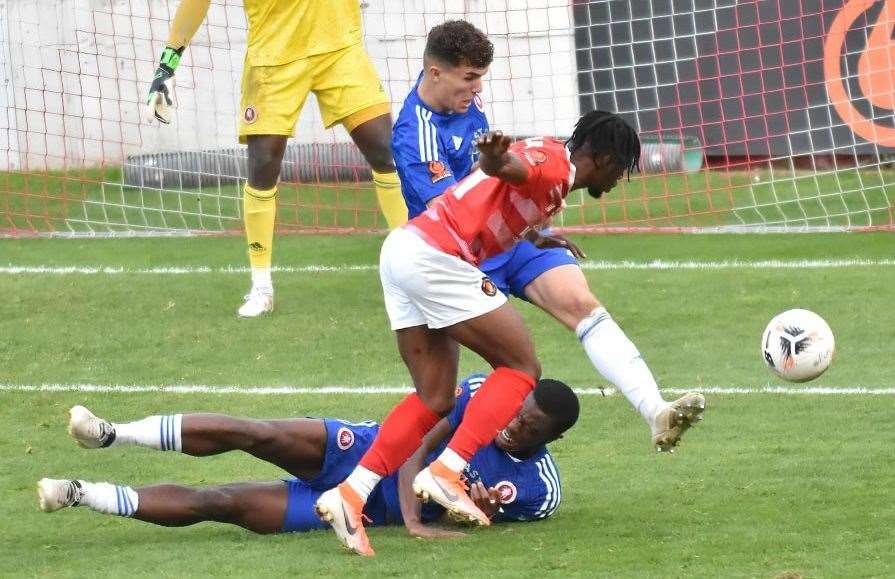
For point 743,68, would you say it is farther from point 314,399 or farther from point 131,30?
point 314,399

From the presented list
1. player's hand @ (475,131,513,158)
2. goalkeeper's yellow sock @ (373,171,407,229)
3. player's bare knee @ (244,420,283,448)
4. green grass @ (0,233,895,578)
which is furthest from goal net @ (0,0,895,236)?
player's hand @ (475,131,513,158)

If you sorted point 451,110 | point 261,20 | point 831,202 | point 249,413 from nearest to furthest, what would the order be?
1. point 451,110
2. point 249,413
3. point 261,20
4. point 831,202

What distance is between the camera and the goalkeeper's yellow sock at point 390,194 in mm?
9383

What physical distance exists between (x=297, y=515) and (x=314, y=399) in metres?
2.15

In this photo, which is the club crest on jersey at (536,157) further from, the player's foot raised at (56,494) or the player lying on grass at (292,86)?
the player lying on grass at (292,86)

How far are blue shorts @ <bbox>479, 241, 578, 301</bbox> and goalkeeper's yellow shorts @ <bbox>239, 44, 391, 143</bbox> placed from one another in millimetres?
3007

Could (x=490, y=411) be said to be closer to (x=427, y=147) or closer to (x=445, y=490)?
(x=445, y=490)

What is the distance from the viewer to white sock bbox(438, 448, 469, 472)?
543cm

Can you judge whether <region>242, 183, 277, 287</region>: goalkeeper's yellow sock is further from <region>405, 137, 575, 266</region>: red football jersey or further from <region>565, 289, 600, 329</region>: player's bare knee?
<region>405, 137, 575, 266</region>: red football jersey

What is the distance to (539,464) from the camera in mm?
5789

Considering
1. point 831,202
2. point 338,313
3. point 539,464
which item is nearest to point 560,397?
point 539,464

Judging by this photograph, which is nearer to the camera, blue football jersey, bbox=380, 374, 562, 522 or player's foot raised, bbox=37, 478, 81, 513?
player's foot raised, bbox=37, 478, 81, 513

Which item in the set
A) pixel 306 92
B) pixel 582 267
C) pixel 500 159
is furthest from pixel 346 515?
pixel 582 267

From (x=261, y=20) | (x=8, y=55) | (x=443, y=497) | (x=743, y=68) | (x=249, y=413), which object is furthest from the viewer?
(x=8, y=55)
